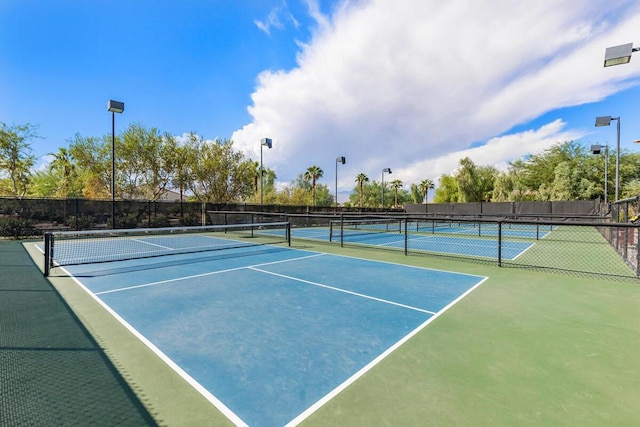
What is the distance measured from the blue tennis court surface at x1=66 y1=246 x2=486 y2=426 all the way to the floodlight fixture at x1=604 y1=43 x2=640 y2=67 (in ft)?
21.6

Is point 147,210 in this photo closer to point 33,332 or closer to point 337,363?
point 33,332

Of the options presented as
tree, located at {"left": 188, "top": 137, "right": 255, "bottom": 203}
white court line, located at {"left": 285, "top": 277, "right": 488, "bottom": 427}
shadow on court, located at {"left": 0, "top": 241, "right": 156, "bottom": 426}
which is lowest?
white court line, located at {"left": 285, "top": 277, "right": 488, "bottom": 427}

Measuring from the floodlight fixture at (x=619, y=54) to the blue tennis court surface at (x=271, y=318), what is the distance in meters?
6.59

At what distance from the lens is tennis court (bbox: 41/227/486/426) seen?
2869mm

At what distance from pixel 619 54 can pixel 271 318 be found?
1046cm

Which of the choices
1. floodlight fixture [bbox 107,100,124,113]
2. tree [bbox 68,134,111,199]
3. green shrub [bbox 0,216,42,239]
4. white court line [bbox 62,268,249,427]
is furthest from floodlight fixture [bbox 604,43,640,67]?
tree [bbox 68,134,111,199]

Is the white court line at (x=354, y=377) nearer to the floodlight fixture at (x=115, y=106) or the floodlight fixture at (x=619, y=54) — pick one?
the floodlight fixture at (x=619, y=54)

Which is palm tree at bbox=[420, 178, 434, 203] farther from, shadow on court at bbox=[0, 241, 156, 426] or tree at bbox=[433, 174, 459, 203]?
shadow on court at bbox=[0, 241, 156, 426]

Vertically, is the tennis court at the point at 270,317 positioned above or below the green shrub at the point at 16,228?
below

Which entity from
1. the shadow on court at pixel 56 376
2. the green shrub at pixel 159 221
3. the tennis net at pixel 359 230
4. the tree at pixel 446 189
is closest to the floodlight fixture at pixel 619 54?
the tennis net at pixel 359 230

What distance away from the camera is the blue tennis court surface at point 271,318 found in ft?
9.41

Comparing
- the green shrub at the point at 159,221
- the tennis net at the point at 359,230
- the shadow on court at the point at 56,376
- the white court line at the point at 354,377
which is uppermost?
the green shrub at the point at 159,221

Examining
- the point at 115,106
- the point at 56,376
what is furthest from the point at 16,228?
the point at 56,376

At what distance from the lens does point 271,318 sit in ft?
15.1
